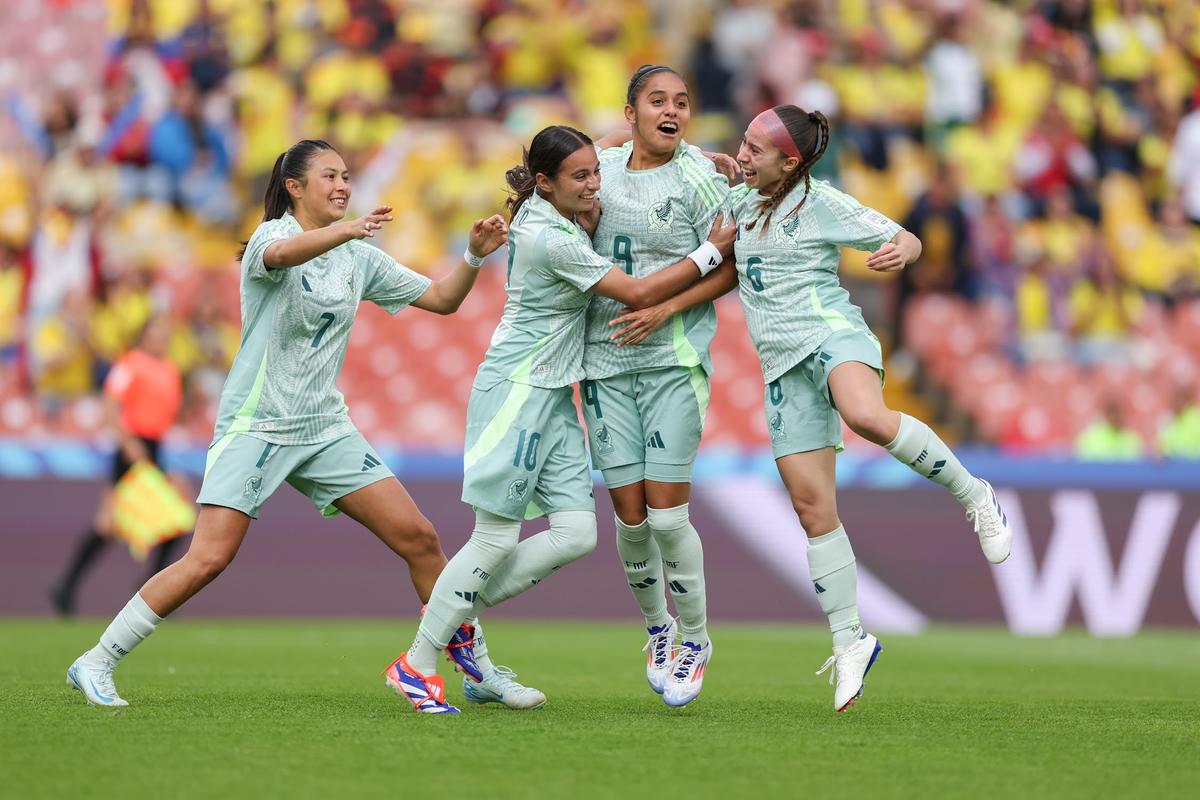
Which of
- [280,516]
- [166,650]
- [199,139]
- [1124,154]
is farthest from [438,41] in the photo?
[166,650]

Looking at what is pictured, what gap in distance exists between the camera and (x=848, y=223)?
19.8ft

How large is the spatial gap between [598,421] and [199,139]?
9631 millimetres

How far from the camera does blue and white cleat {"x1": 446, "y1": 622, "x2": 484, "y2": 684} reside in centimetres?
612

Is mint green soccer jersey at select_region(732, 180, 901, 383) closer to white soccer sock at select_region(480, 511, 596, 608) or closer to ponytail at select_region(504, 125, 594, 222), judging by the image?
ponytail at select_region(504, 125, 594, 222)

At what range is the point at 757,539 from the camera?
1211 cm

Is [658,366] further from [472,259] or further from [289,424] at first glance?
[289,424]

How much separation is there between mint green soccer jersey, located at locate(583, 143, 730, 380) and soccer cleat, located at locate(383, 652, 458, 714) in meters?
1.30

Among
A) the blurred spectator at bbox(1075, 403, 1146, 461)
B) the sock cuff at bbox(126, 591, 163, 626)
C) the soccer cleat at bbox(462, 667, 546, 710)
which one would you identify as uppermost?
the sock cuff at bbox(126, 591, 163, 626)

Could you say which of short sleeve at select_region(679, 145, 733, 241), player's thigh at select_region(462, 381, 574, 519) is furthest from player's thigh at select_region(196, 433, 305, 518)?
short sleeve at select_region(679, 145, 733, 241)

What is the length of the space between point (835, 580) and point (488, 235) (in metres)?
1.84

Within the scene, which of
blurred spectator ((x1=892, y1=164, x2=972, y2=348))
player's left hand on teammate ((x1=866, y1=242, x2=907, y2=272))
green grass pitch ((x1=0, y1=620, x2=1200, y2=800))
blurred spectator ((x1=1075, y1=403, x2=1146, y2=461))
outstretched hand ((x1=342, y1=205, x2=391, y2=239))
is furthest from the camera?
blurred spectator ((x1=892, y1=164, x2=972, y2=348))

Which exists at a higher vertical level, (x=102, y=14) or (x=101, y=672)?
(x=102, y=14)

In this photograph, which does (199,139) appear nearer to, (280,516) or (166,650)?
(280,516)

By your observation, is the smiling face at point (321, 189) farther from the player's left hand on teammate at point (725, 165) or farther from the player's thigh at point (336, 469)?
the player's left hand on teammate at point (725, 165)
